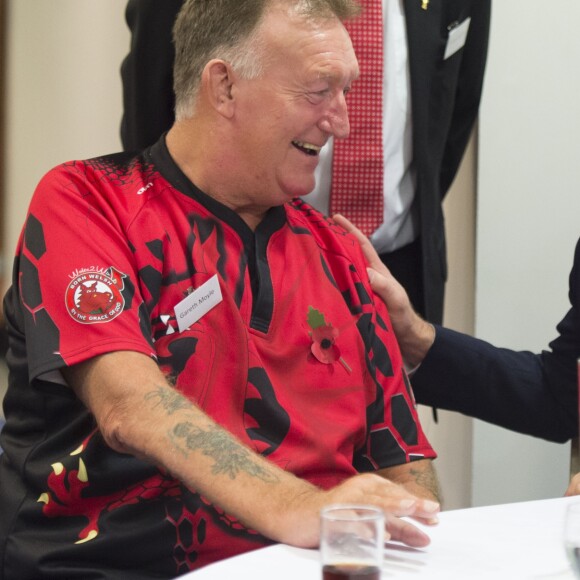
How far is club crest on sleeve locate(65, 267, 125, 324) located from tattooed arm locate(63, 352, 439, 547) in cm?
7

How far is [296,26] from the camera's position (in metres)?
1.97

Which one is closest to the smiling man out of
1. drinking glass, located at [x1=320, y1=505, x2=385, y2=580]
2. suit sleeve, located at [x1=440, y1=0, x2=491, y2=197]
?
drinking glass, located at [x1=320, y1=505, x2=385, y2=580]

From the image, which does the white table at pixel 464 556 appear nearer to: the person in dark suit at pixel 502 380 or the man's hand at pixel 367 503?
the man's hand at pixel 367 503

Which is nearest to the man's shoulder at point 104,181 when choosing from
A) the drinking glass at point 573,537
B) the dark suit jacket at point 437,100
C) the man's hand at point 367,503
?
the man's hand at point 367,503

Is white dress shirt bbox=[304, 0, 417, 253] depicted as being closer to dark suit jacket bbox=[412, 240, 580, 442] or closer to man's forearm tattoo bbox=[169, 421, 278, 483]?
dark suit jacket bbox=[412, 240, 580, 442]

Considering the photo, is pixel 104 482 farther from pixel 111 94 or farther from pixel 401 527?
pixel 111 94

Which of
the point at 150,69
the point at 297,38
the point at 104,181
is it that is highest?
the point at 297,38

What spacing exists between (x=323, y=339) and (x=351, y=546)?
84cm

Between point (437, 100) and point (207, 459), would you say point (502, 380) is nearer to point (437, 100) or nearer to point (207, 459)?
point (437, 100)

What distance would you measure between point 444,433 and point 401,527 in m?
2.38

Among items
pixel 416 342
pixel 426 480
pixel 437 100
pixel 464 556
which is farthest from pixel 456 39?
pixel 464 556

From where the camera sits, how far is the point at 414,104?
2.88 m

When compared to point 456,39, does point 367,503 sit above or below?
below

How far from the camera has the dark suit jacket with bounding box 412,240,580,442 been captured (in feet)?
8.05
